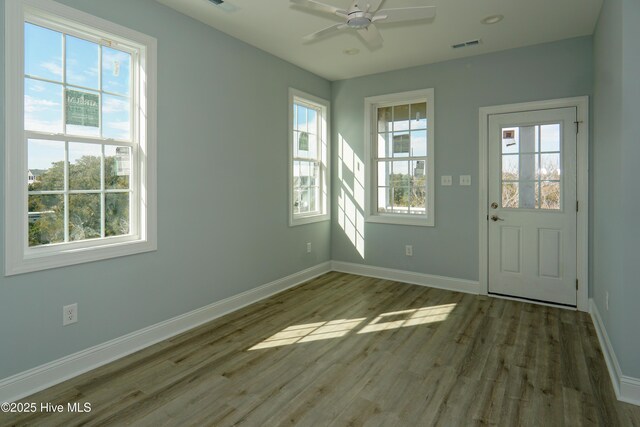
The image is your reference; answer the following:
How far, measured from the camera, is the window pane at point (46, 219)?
243cm

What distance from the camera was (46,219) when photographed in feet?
8.20

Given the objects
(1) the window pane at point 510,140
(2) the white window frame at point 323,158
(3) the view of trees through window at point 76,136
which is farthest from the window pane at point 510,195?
(3) the view of trees through window at point 76,136

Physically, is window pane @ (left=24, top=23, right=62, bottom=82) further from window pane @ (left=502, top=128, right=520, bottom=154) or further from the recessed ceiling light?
window pane @ (left=502, top=128, right=520, bottom=154)

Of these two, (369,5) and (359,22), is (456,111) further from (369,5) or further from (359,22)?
(369,5)

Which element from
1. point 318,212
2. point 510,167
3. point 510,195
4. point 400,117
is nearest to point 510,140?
Result: point 510,167

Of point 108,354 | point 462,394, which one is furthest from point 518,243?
point 108,354

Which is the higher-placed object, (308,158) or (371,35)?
(371,35)

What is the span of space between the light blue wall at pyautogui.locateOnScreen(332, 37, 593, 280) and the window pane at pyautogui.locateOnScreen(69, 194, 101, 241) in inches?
132

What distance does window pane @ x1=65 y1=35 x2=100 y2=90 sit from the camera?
2.58 meters

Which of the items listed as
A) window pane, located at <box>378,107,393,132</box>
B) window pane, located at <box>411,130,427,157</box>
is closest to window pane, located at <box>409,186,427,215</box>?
window pane, located at <box>411,130,427,157</box>

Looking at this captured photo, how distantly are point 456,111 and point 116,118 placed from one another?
11.9ft

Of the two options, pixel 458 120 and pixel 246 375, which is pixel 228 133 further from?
pixel 458 120

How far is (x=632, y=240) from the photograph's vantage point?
2.27 metres

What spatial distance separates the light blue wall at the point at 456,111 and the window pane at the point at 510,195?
31 centimetres
